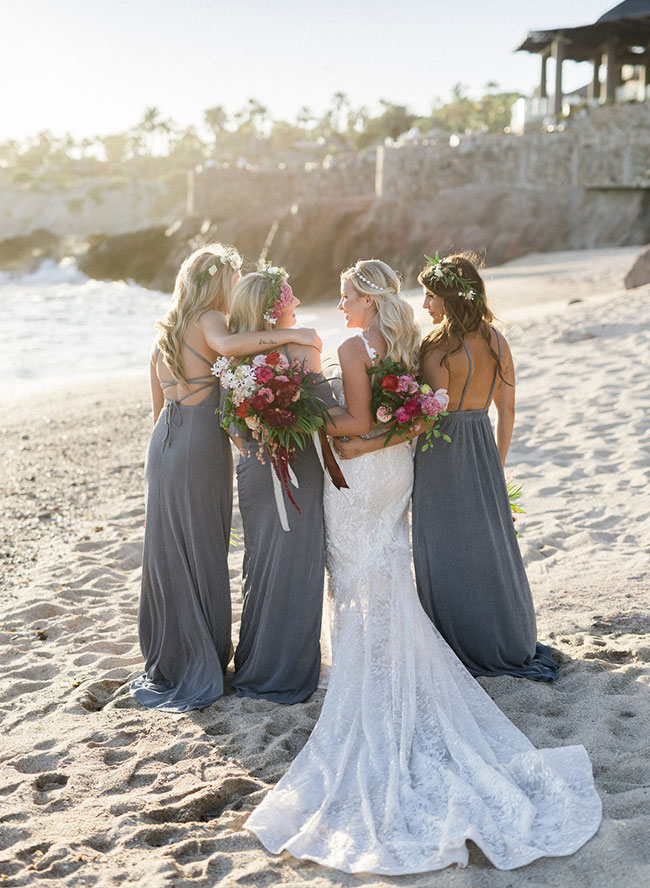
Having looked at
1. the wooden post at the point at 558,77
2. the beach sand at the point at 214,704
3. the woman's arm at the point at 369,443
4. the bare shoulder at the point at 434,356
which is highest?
the wooden post at the point at 558,77

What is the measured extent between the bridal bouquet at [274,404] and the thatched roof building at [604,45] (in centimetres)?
3101

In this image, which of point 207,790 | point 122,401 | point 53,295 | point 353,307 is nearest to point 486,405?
point 353,307

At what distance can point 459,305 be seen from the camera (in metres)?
4.02

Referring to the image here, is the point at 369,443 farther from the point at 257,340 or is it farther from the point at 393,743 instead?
the point at 393,743

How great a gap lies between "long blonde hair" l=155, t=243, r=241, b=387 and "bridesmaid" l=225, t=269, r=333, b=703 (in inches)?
6.9

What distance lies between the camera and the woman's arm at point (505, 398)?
4.15 meters

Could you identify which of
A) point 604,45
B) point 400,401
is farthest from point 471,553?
point 604,45

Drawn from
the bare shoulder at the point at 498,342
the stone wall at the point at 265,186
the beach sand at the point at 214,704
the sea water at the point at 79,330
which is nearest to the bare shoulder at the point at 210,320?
the bare shoulder at the point at 498,342

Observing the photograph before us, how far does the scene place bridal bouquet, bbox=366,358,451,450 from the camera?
373 cm

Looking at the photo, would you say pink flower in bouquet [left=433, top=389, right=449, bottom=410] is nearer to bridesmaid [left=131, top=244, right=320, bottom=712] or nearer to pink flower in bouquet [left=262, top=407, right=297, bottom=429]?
pink flower in bouquet [left=262, top=407, right=297, bottom=429]

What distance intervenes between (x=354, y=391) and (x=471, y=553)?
0.97 metres

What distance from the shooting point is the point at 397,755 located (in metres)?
3.24

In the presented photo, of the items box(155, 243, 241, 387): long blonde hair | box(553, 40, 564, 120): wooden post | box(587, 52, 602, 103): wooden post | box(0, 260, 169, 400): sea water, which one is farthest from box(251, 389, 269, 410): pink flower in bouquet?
box(587, 52, 602, 103): wooden post

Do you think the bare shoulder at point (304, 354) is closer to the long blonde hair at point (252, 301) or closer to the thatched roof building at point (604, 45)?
the long blonde hair at point (252, 301)
